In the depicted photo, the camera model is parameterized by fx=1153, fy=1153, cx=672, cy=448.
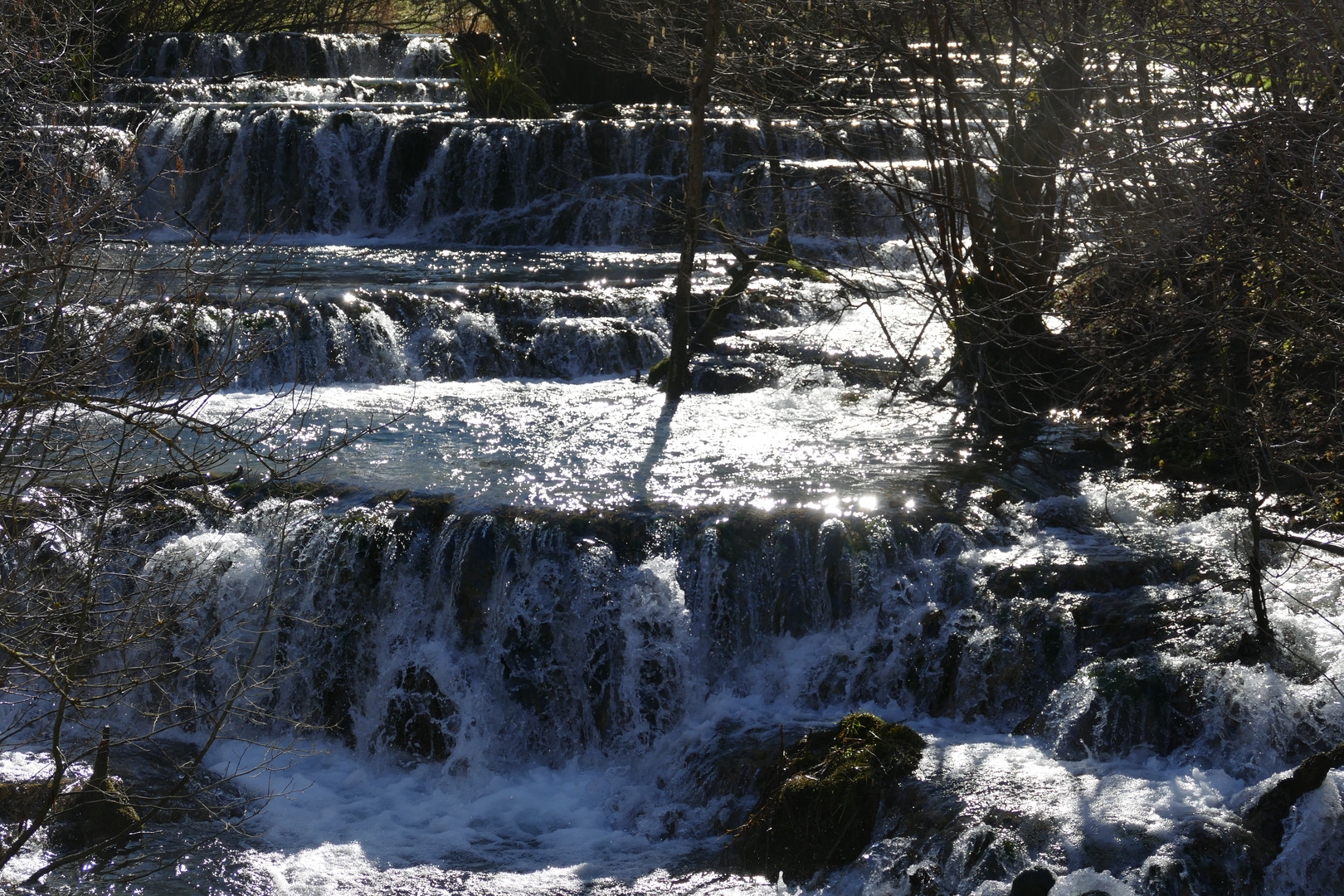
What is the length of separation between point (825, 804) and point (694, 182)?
→ 18.5ft

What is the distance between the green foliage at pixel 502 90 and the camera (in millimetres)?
19406

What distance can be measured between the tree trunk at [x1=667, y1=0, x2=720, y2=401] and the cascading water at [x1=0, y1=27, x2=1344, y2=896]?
800mm

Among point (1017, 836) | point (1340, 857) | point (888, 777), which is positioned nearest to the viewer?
point (1340, 857)

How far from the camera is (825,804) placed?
572 cm

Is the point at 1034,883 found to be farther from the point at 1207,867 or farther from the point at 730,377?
the point at 730,377

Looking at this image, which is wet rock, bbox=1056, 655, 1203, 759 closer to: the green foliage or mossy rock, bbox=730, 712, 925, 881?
mossy rock, bbox=730, 712, 925, 881

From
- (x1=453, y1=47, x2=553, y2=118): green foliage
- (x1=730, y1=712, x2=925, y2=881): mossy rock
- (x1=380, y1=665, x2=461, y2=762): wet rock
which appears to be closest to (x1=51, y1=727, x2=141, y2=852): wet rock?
(x1=380, y1=665, x2=461, y2=762): wet rock

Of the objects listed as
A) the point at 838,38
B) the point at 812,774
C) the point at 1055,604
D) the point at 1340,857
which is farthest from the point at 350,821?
the point at 838,38

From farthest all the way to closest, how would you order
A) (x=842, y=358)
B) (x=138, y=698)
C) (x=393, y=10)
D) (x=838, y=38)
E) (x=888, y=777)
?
(x=393, y=10) → (x=842, y=358) → (x=838, y=38) → (x=138, y=698) → (x=888, y=777)

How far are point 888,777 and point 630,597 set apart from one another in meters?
2.24

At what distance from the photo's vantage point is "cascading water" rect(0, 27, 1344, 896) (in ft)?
18.6

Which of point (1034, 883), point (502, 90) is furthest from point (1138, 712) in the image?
point (502, 90)

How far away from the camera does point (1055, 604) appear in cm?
688

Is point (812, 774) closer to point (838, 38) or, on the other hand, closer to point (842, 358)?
point (838, 38)
